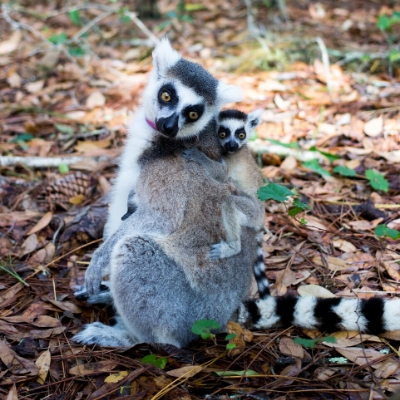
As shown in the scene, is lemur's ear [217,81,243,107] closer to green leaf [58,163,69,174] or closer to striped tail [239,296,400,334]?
striped tail [239,296,400,334]

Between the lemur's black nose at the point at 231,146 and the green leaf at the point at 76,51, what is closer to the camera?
the lemur's black nose at the point at 231,146

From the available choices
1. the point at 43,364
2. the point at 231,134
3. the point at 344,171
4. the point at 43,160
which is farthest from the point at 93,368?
the point at 344,171

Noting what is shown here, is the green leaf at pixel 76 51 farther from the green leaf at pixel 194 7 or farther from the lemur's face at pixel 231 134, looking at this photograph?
the lemur's face at pixel 231 134

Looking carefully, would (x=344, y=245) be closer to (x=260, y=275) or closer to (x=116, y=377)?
(x=260, y=275)

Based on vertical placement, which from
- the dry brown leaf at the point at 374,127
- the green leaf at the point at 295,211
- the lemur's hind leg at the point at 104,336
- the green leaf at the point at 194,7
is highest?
the green leaf at the point at 194,7

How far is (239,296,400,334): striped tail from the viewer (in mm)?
3281

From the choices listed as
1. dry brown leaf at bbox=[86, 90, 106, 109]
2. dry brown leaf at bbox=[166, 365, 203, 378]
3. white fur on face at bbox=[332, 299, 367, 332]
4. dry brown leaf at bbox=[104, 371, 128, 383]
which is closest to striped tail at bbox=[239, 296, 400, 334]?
white fur on face at bbox=[332, 299, 367, 332]

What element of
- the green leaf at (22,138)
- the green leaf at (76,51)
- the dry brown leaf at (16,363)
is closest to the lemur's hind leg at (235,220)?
the dry brown leaf at (16,363)

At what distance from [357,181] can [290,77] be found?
2.89 metres

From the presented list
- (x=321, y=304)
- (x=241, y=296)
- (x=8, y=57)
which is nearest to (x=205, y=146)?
(x=241, y=296)

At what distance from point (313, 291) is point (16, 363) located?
2.33 m

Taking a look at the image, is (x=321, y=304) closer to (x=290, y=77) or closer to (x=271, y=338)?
(x=271, y=338)

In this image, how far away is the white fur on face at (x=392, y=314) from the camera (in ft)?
10.7

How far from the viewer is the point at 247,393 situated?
2.85 meters
